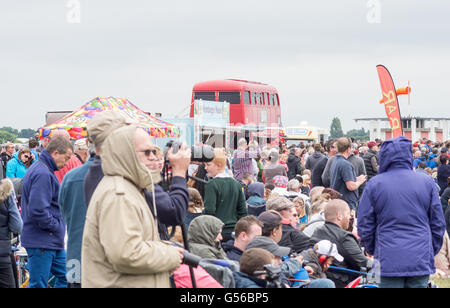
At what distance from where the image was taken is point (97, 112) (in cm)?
1505

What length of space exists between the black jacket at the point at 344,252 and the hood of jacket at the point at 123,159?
3550mm

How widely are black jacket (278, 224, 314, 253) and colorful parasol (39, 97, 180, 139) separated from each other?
23.9 feet

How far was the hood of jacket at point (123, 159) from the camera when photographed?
3234mm

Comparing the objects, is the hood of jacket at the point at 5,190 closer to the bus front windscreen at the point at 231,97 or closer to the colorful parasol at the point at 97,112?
the colorful parasol at the point at 97,112

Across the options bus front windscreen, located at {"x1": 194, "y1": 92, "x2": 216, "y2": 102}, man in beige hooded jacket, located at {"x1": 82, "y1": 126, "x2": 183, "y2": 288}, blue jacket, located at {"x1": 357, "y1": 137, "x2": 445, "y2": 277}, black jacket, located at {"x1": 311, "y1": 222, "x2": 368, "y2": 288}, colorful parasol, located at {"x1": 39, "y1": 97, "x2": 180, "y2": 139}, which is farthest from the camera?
bus front windscreen, located at {"x1": 194, "y1": 92, "x2": 216, "y2": 102}

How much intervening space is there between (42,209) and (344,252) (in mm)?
2907

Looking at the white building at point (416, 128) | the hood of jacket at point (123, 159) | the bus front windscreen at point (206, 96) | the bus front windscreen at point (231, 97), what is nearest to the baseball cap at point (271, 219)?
the hood of jacket at point (123, 159)

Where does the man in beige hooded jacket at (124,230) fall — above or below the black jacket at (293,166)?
above

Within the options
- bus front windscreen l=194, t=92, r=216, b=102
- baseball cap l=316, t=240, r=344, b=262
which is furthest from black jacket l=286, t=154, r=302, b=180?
bus front windscreen l=194, t=92, r=216, b=102

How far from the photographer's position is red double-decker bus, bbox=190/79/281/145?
1109 inches

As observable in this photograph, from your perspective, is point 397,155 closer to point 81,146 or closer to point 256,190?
point 81,146

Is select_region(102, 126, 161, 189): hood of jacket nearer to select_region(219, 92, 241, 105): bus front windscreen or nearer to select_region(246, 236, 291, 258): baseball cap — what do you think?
select_region(246, 236, 291, 258): baseball cap
